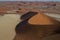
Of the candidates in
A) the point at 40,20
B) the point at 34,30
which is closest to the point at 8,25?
the point at 40,20

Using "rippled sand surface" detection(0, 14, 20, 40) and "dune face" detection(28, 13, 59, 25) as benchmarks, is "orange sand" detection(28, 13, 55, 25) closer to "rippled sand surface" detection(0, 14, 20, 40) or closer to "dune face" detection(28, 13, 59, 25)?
"dune face" detection(28, 13, 59, 25)

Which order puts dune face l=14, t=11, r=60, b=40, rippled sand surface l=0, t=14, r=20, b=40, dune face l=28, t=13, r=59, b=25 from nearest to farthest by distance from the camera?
1. dune face l=14, t=11, r=60, b=40
2. dune face l=28, t=13, r=59, b=25
3. rippled sand surface l=0, t=14, r=20, b=40

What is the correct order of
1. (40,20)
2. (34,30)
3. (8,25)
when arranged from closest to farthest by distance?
(34,30) < (40,20) < (8,25)

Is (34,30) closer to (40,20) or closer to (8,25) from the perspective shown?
(40,20)

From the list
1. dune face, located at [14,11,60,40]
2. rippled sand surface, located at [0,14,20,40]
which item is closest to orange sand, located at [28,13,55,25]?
dune face, located at [14,11,60,40]

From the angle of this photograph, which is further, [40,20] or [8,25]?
[8,25]

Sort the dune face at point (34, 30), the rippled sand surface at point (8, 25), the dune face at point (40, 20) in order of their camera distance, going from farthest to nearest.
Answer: the rippled sand surface at point (8, 25)
the dune face at point (40, 20)
the dune face at point (34, 30)

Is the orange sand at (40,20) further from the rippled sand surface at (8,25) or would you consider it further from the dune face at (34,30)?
the rippled sand surface at (8,25)

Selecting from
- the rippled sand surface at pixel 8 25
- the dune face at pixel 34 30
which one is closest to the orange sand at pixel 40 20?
the dune face at pixel 34 30
